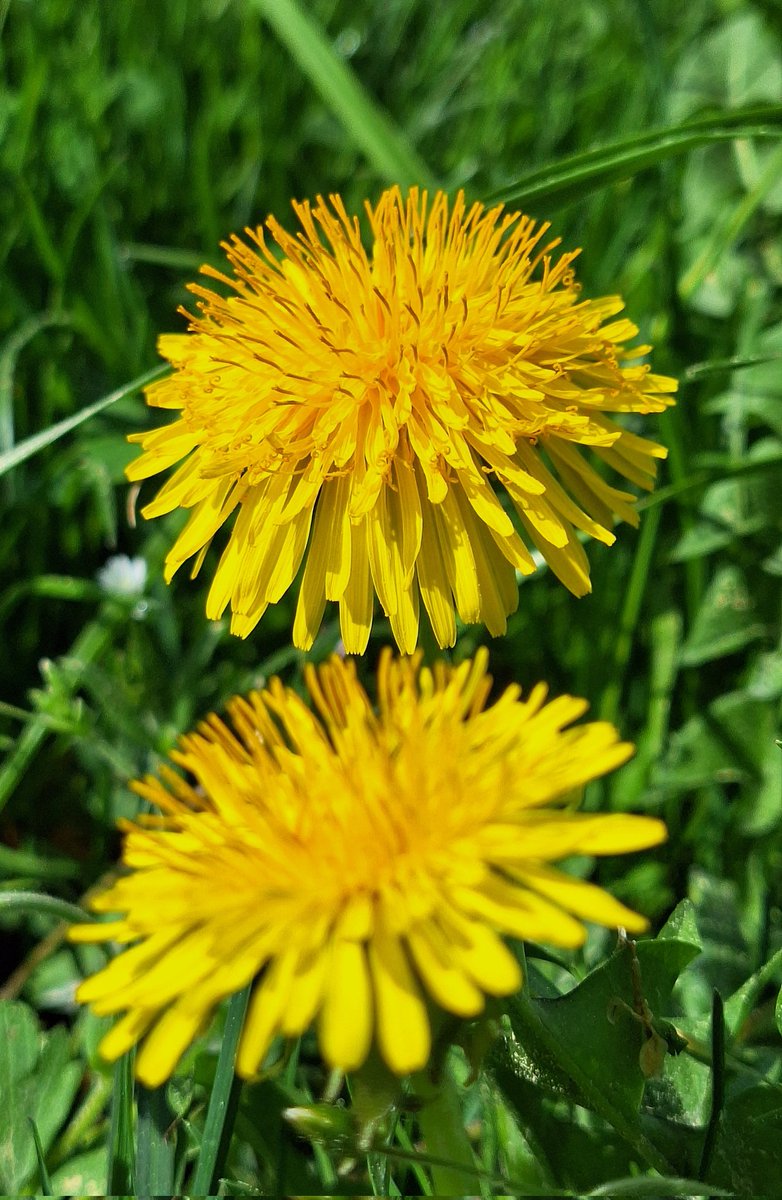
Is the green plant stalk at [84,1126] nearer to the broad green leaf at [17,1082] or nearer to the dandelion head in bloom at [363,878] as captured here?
the broad green leaf at [17,1082]

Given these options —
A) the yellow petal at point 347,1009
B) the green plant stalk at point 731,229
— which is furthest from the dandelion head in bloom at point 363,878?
the green plant stalk at point 731,229

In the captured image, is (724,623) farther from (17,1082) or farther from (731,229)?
(17,1082)

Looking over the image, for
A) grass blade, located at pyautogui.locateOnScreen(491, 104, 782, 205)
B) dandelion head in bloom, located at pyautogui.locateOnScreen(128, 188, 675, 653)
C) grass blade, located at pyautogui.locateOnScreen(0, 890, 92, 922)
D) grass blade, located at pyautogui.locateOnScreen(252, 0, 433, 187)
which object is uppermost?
grass blade, located at pyautogui.locateOnScreen(252, 0, 433, 187)

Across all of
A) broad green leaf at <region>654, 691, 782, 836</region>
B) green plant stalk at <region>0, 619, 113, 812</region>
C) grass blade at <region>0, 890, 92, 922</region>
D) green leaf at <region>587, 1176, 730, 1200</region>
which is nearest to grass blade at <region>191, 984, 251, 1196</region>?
grass blade at <region>0, 890, 92, 922</region>

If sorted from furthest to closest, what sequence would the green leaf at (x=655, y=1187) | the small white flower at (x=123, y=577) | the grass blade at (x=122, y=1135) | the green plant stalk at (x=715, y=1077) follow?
the small white flower at (x=123, y=577)
the grass blade at (x=122, y=1135)
the green plant stalk at (x=715, y=1077)
the green leaf at (x=655, y=1187)

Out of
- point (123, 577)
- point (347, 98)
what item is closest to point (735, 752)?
point (123, 577)

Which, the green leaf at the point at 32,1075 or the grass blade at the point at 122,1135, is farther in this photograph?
the green leaf at the point at 32,1075

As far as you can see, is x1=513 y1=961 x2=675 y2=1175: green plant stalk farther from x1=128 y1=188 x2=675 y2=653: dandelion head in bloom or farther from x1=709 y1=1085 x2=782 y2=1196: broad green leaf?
x1=128 y1=188 x2=675 y2=653: dandelion head in bloom

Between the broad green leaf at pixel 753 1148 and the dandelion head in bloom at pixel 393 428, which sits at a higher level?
the dandelion head in bloom at pixel 393 428
